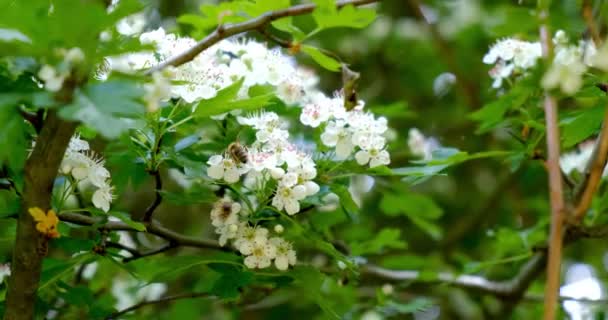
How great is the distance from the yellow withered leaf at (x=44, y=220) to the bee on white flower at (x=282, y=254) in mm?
364

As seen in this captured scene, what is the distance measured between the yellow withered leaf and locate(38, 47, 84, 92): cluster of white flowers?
0.20 meters

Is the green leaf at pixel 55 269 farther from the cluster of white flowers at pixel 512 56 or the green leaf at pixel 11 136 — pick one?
the cluster of white flowers at pixel 512 56

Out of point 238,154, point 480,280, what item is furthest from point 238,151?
point 480,280

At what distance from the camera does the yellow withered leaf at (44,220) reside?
1004mm

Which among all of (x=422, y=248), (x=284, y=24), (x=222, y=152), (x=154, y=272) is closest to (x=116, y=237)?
(x=154, y=272)

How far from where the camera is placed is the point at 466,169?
3.04 metres

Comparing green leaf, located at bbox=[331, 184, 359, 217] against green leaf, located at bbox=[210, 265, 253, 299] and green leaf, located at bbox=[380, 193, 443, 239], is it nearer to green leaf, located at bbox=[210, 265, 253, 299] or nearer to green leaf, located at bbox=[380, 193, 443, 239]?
green leaf, located at bbox=[210, 265, 253, 299]

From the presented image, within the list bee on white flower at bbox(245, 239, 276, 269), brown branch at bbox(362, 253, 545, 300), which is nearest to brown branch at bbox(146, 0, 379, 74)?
bee on white flower at bbox(245, 239, 276, 269)

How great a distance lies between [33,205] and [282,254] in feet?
1.37

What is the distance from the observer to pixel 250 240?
125 cm

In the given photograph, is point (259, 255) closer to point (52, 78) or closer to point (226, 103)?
point (226, 103)

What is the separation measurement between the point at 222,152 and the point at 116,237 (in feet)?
0.79

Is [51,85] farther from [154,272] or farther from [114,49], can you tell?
[154,272]

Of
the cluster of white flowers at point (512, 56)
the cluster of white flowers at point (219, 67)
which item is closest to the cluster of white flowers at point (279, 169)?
the cluster of white flowers at point (219, 67)
